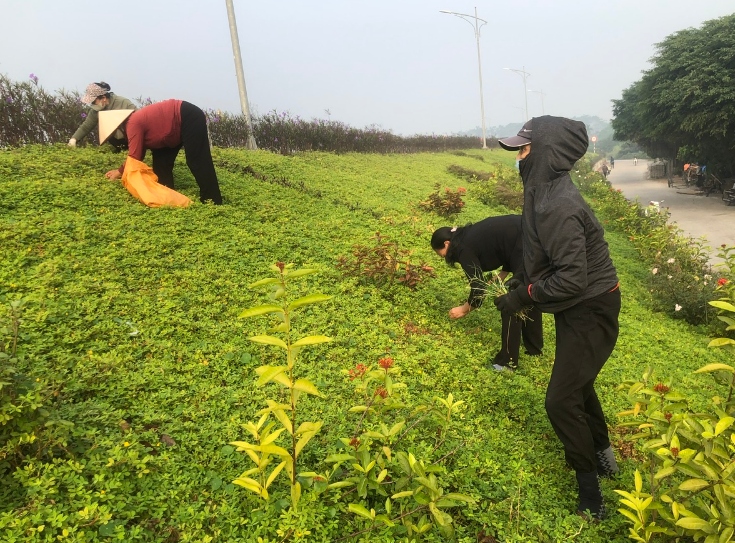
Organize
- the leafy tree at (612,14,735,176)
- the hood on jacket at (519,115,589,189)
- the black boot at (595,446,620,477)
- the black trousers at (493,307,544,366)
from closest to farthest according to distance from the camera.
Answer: the hood on jacket at (519,115,589,189) < the black boot at (595,446,620,477) < the black trousers at (493,307,544,366) < the leafy tree at (612,14,735,176)

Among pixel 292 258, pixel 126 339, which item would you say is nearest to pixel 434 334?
pixel 292 258

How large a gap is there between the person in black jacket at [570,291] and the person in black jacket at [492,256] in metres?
1.23

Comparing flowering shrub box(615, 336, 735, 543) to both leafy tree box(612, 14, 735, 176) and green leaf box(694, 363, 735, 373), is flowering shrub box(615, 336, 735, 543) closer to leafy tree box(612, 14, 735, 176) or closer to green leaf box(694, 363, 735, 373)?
green leaf box(694, 363, 735, 373)

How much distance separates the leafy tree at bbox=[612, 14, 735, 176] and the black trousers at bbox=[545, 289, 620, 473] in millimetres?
17546

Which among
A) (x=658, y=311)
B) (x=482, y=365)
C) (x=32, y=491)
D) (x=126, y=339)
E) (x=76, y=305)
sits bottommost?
(x=658, y=311)

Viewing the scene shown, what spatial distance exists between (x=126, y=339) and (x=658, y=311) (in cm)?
623

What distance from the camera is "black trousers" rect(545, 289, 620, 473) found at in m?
2.20

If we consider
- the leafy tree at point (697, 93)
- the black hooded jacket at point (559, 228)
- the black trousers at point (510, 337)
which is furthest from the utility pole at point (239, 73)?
the leafy tree at point (697, 93)

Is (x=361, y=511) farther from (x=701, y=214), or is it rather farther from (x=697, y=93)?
(x=697, y=93)

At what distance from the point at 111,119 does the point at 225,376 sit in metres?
4.57

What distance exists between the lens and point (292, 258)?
4773 mm

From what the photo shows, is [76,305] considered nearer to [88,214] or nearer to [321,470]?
[88,214]

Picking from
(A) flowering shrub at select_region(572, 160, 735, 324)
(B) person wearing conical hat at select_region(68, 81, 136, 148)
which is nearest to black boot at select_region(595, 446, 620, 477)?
(A) flowering shrub at select_region(572, 160, 735, 324)

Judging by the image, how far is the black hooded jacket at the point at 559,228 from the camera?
2098mm
